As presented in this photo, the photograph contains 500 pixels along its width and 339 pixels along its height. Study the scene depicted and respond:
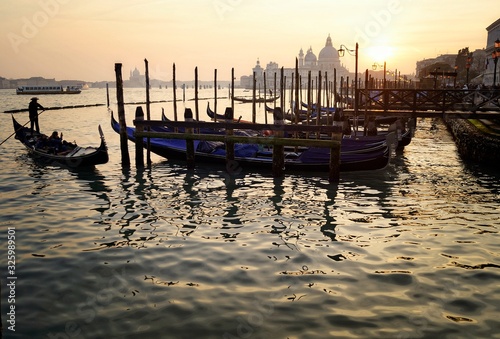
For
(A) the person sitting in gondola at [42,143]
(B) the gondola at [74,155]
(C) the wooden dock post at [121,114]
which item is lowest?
(B) the gondola at [74,155]

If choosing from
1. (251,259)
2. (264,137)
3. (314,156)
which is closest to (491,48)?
(314,156)

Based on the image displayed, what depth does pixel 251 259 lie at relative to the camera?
6.40m

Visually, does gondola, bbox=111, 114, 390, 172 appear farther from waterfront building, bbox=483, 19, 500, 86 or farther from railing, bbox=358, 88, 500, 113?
waterfront building, bbox=483, 19, 500, 86

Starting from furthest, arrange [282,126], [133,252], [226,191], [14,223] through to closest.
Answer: [282,126]
[226,191]
[14,223]
[133,252]

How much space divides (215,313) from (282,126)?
764 cm

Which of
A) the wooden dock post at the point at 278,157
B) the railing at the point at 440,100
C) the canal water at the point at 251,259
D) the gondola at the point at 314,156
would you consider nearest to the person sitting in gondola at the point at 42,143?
the canal water at the point at 251,259

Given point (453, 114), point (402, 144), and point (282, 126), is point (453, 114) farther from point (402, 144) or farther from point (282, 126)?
point (282, 126)

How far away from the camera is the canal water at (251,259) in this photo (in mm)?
4680

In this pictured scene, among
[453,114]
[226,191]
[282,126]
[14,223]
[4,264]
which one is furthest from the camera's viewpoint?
[453,114]

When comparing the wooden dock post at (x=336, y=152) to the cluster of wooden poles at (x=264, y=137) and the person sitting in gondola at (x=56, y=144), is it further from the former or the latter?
the person sitting in gondola at (x=56, y=144)

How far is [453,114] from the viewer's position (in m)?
16.2

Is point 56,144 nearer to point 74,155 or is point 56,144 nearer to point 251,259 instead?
point 74,155

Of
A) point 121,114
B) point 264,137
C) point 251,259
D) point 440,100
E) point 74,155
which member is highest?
point 440,100

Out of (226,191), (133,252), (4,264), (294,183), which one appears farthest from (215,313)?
(294,183)
